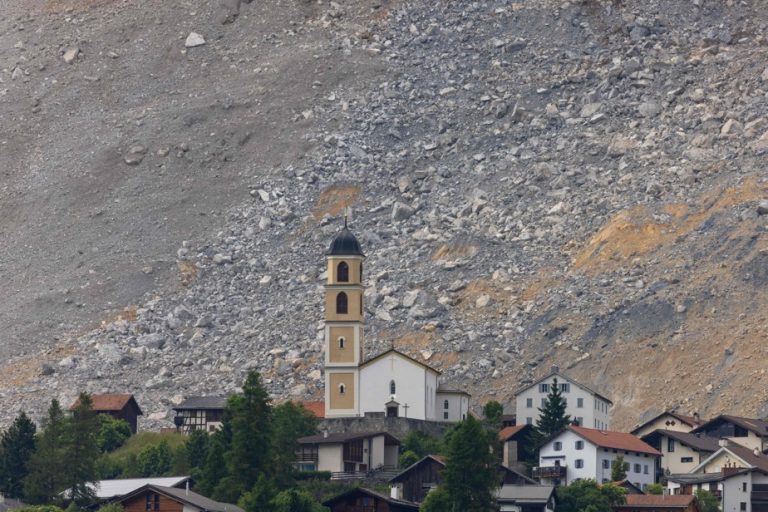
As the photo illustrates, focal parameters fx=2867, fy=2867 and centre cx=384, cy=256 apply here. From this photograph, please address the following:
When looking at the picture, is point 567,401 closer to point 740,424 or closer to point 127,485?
point 740,424

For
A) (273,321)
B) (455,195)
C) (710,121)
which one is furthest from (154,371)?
(710,121)

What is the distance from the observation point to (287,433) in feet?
428

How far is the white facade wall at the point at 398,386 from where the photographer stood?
145m

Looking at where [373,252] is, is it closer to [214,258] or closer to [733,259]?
[214,258]

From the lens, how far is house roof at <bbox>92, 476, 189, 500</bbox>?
125 metres

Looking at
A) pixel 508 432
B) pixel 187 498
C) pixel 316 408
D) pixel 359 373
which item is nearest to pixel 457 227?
pixel 316 408

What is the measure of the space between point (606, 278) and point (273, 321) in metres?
19.8

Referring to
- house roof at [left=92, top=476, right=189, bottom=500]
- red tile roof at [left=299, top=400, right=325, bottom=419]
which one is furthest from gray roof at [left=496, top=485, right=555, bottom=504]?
red tile roof at [left=299, top=400, right=325, bottom=419]

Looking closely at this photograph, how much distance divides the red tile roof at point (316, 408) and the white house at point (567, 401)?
10058 millimetres

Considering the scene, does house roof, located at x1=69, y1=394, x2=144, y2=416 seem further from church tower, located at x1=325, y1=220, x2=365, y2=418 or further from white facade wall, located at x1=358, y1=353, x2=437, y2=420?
white facade wall, located at x1=358, y1=353, x2=437, y2=420

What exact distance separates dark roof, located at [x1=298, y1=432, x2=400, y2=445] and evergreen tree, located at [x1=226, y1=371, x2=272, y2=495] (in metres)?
7.16

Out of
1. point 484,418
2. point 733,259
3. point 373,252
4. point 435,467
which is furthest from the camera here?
point 373,252

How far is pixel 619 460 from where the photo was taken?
132000 millimetres

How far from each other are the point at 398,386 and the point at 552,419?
10424 mm
